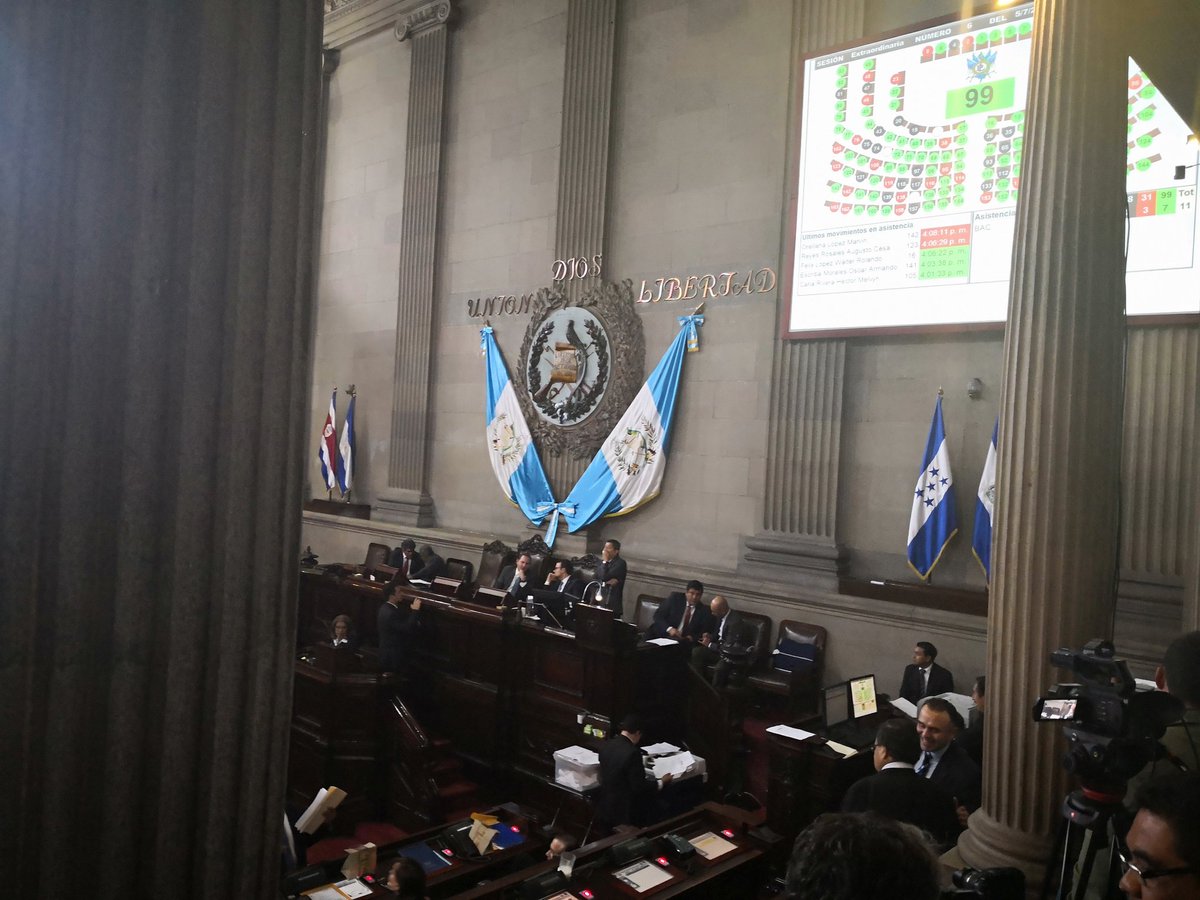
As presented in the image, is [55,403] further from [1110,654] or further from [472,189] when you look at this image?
[472,189]

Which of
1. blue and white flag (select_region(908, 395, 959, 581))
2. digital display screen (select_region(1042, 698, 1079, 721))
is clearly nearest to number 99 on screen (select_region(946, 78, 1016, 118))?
blue and white flag (select_region(908, 395, 959, 581))

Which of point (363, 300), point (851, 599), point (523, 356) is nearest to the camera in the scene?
point (851, 599)

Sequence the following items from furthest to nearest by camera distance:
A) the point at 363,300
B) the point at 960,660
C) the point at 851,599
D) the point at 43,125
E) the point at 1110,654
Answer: the point at 363,300
the point at 851,599
the point at 960,660
the point at 1110,654
the point at 43,125

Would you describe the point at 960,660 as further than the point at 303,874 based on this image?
Yes

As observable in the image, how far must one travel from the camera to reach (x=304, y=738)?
20.9 ft

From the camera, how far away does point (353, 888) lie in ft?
11.4

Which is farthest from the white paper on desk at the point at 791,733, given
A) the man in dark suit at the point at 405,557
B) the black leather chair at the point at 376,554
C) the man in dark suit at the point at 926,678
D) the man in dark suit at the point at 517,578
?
the black leather chair at the point at 376,554

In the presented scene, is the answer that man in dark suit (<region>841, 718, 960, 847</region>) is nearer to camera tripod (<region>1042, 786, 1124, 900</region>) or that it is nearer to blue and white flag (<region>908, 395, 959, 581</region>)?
camera tripod (<region>1042, 786, 1124, 900</region>)

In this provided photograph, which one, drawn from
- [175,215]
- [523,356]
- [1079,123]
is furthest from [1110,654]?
[523,356]

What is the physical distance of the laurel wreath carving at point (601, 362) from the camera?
945cm

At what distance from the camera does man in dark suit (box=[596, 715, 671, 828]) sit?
4965mm

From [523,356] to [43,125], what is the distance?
932 centimetres

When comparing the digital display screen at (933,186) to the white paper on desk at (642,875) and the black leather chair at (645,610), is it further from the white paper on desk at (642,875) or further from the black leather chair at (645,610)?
the white paper on desk at (642,875)

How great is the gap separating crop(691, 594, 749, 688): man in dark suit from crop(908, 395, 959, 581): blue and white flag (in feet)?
5.10
